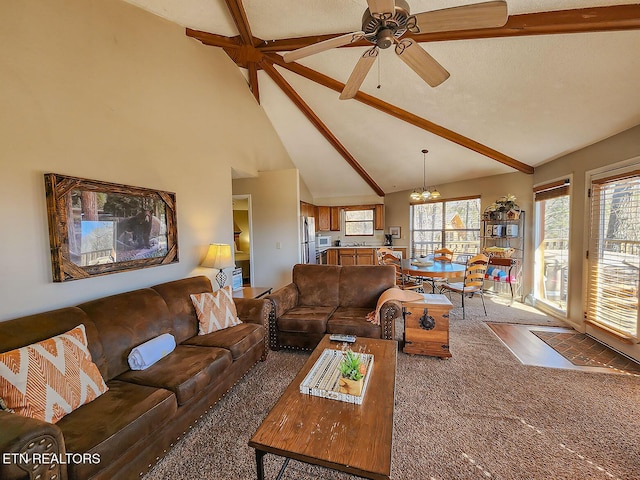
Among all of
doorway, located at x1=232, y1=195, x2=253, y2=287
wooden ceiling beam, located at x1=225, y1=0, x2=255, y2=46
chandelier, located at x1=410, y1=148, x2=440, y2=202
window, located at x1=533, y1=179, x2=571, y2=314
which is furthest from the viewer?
doorway, located at x1=232, y1=195, x2=253, y2=287

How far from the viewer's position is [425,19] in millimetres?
1600

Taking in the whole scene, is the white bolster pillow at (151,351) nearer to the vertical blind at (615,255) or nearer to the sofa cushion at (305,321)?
the sofa cushion at (305,321)

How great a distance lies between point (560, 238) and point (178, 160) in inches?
211

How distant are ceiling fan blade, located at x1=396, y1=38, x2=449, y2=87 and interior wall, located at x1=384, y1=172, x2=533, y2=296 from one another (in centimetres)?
369

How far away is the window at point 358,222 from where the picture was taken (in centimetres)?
760

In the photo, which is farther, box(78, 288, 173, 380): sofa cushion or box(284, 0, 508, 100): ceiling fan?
box(78, 288, 173, 380): sofa cushion

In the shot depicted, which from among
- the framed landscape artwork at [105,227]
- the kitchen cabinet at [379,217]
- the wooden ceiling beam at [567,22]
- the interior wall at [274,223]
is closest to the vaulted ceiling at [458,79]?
the wooden ceiling beam at [567,22]

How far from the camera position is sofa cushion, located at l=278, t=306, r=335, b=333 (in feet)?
9.36

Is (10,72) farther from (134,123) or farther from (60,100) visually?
(134,123)

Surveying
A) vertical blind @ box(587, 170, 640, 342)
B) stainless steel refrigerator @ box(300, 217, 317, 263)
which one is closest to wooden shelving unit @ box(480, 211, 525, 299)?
vertical blind @ box(587, 170, 640, 342)

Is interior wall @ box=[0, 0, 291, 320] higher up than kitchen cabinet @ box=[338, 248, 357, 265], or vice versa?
interior wall @ box=[0, 0, 291, 320]

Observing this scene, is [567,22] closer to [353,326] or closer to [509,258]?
[353,326]

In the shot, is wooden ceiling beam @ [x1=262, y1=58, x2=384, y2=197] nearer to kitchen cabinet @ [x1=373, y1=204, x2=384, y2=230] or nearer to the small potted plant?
kitchen cabinet @ [x1=373, y1=204, x2=384, y2=230]

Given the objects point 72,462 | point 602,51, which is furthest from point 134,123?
point 602,51
